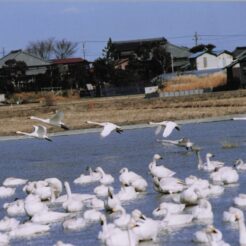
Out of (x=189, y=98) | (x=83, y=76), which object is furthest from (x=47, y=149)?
(x=83, y=76)

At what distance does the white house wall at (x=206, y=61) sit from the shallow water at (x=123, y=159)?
164 ft

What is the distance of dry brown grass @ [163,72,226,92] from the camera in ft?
224

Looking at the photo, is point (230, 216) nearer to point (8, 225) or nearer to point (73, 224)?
point (73, 224)

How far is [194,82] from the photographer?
70.6m

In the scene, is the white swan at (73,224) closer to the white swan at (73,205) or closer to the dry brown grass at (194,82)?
the white swan at (73,205)

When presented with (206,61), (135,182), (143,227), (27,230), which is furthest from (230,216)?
(206,61)

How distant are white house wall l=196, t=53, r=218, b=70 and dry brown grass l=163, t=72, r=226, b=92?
1693 centimetres

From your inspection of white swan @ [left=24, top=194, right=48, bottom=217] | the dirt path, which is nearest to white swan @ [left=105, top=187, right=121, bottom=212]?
white swan @ [left=24, top=194, right=48, bottom=217]

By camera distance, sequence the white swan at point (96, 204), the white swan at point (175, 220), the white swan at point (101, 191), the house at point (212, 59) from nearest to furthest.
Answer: the white swan at point (175, 220) → the white swan at point (96, 204) → the white swan at point (101, 191) → the house at point (212, 59)

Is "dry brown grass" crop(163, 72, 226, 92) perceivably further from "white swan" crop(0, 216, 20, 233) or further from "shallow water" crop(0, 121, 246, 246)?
"white swan" crop(0, 216, 20, 233)

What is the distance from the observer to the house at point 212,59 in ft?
294

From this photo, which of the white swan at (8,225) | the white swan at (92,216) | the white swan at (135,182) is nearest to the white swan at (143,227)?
the white swan at (92,216)

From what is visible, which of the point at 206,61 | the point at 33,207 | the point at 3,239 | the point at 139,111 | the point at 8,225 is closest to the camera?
the point at 3,239

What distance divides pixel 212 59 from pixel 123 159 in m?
64.0
